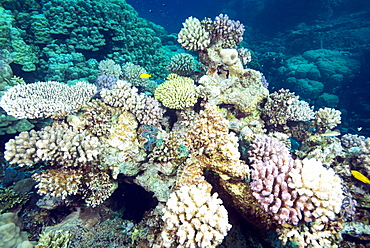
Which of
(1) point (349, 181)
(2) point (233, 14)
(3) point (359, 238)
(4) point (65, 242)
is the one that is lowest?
(4) point (65, 242)

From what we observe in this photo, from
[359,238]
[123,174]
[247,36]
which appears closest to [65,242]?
[123,174]

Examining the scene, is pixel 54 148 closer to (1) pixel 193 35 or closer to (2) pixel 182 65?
(2) pixel 182 65

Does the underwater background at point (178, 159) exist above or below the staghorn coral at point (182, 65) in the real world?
below

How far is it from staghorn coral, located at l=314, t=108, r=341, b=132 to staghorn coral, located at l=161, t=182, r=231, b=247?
495 centimetres

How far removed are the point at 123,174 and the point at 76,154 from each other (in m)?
1.13

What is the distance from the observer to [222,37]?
19.2ft

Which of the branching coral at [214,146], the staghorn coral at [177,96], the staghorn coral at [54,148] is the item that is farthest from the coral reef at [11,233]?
the staghorn coral at [177,96]

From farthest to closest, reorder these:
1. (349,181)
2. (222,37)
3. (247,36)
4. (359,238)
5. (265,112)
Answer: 1. (247,36)
2. (222,37)
3. (265,112)
4. (349,181)
5. (359,238)

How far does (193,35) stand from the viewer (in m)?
5.45

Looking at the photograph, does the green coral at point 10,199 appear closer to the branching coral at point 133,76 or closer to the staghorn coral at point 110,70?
the branching coral at point 133,76

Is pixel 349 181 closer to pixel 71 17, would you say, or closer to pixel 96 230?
pixel 96 230

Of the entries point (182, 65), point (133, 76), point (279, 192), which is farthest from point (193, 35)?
point (279, 192)

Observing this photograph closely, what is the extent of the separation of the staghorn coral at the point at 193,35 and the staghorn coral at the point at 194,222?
4.54 metres

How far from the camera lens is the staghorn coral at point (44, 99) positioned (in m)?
4.25
